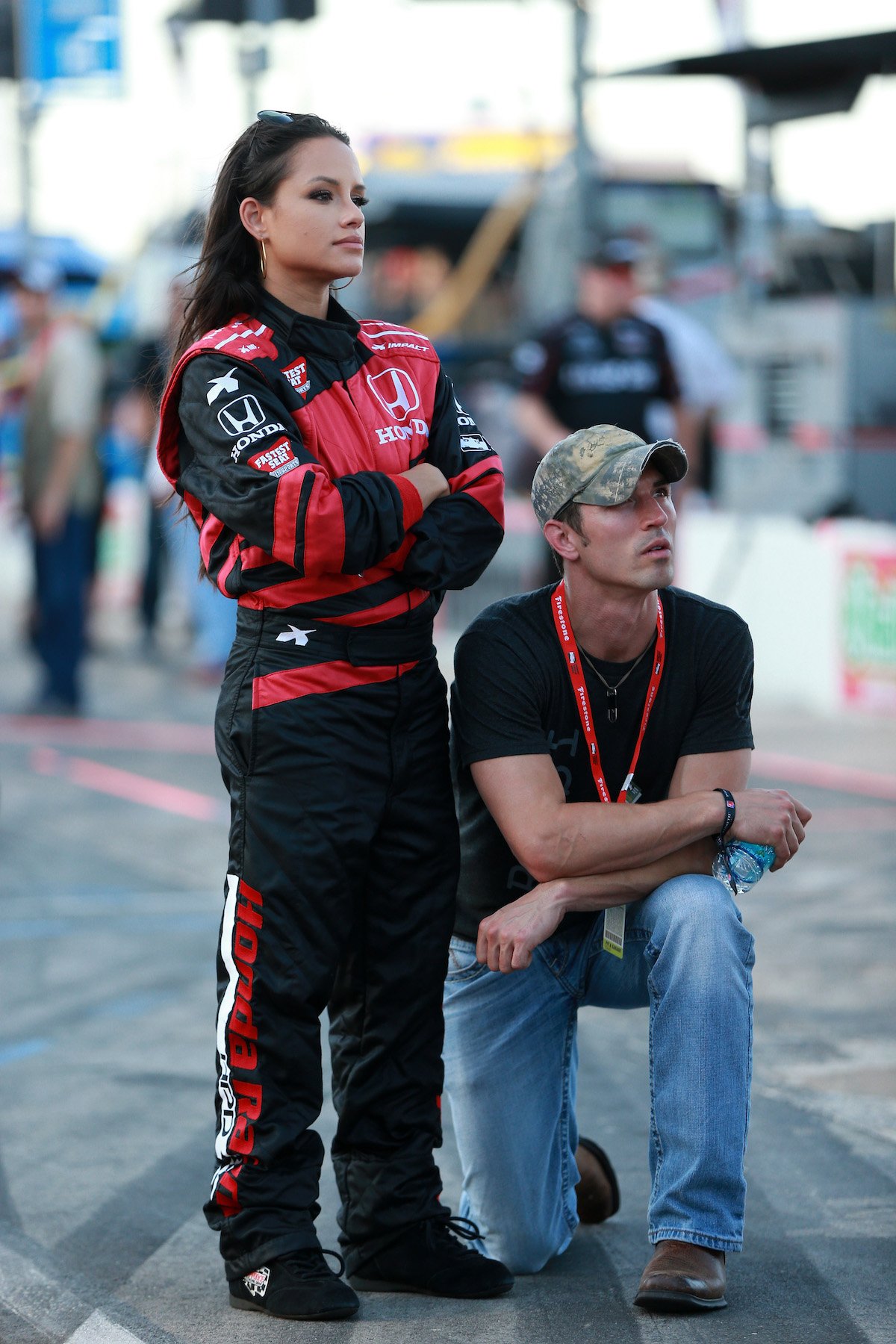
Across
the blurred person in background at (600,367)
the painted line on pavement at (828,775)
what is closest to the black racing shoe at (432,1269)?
the painted line on pavement at (828,775)

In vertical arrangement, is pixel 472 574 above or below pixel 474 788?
above

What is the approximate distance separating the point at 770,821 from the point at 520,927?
0.44 meters

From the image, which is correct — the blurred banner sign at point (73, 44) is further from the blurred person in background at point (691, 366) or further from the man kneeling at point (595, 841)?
the man kneeling at point (595, 841)

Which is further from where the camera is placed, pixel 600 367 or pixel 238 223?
pixel 600 367

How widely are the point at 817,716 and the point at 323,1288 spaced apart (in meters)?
7.23

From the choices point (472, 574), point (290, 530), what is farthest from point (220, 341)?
point (472, 574)

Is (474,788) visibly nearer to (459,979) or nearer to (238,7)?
(459,979)

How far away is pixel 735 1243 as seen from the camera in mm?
2900

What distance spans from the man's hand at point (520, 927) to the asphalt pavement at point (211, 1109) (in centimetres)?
57

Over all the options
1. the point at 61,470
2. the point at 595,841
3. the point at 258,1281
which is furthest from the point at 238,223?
the point at 61,470

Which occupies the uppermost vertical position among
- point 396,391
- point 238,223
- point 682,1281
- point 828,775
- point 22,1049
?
point 238,223

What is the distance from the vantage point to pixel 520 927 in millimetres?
2980

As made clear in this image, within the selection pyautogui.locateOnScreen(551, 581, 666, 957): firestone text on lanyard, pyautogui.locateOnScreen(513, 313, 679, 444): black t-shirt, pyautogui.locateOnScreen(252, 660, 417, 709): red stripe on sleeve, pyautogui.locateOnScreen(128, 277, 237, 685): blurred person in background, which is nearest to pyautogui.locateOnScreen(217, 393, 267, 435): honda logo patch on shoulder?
pyautogui.locateOnScreen(252, 660, 417, 709): red stripe on sleeve

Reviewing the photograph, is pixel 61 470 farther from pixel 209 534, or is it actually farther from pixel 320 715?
pixel 320 715
